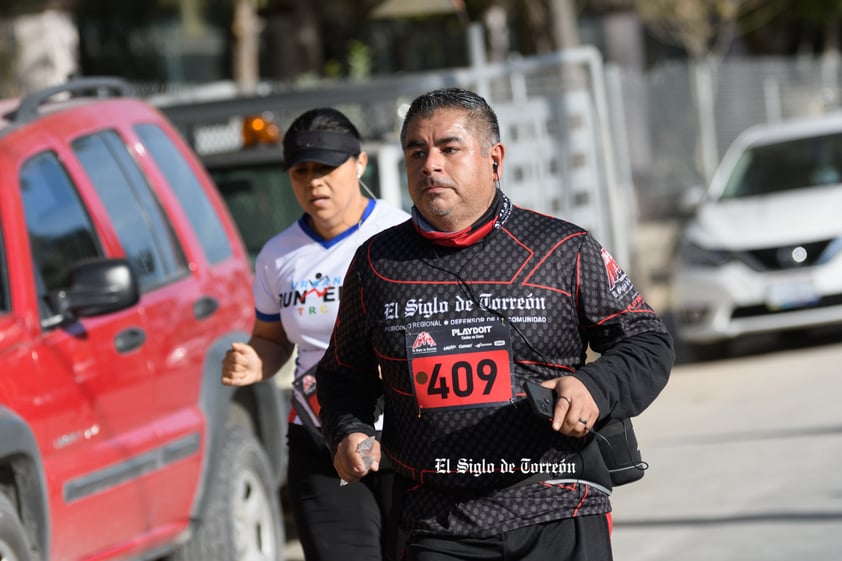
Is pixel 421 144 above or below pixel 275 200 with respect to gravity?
above

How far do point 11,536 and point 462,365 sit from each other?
1667mm

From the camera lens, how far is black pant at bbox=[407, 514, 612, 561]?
3.54 metres

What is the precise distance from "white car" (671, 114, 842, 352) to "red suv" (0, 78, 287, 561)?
19.2 ft

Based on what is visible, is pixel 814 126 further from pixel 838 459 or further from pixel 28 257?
pixel 28 257

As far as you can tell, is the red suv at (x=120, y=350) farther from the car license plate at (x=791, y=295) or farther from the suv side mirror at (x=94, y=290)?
the car license plate at (x=791, y=295)

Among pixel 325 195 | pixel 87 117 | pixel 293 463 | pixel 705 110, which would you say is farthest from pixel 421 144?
pixel 705 110

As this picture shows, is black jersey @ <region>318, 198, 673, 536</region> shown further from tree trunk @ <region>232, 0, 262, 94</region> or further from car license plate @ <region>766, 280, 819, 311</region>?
tree trunk @ <region>232, 0, 262, 94</region>

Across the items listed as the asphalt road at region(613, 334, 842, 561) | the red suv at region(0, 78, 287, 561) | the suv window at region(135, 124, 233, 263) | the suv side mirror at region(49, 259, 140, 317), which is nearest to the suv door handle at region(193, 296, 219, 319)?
the red suv at region(0, 78, 287, 561)

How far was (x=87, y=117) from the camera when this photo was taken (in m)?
6.14

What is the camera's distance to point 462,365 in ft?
11.6

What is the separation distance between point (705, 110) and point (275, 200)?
587 inches

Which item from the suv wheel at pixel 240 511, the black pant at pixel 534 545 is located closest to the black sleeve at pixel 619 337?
the black pant at pixel 534 545

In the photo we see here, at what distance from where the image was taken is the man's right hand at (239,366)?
4625 mm

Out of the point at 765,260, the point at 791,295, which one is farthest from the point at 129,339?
the point at 765,260
